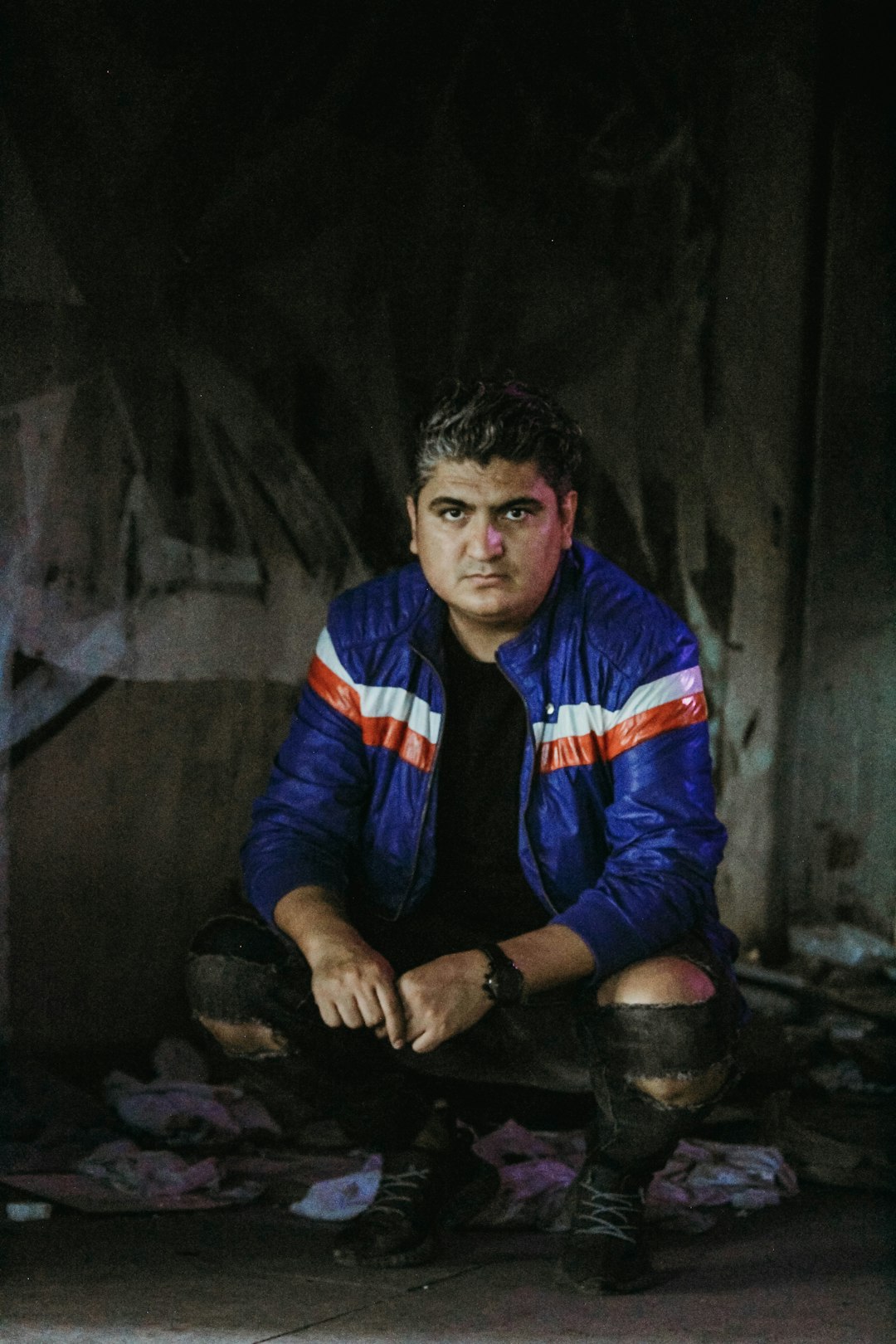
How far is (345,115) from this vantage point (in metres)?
4.41

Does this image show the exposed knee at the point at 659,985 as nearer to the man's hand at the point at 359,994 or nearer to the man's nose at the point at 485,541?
the man's hand at the point at 359,994

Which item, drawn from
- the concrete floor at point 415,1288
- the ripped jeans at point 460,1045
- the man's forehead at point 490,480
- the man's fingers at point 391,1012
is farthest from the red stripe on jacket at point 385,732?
the concrete floor at point 415,1288

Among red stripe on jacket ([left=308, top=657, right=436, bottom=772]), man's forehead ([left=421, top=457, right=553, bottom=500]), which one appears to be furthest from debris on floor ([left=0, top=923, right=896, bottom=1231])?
man's forehead ([left=421, top=457, right=553, bottom=500])

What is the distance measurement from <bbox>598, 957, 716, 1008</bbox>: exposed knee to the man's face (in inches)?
31.4

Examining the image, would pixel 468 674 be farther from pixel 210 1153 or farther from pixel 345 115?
pixel 345 115

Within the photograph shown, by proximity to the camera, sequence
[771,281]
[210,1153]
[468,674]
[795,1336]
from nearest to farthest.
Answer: [795,1336]
[468,674]
[210,1153]
[771,281]

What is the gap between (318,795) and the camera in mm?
3254

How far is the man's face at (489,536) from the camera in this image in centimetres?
312

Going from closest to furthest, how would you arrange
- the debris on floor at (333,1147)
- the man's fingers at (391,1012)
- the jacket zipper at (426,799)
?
the man's fingers at (391,1012), the jacket zipper at (426,799), the debris on floor at (333,1147)

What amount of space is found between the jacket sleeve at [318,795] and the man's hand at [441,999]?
422 millimetres

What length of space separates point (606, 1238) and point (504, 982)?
0.56 m

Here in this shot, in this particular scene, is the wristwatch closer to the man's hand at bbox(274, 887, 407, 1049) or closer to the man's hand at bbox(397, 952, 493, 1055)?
the man's hand at bbox(397, 952, 493, 1055)

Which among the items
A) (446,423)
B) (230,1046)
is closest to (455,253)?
(446,423)

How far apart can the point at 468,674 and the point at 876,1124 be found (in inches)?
70.8
